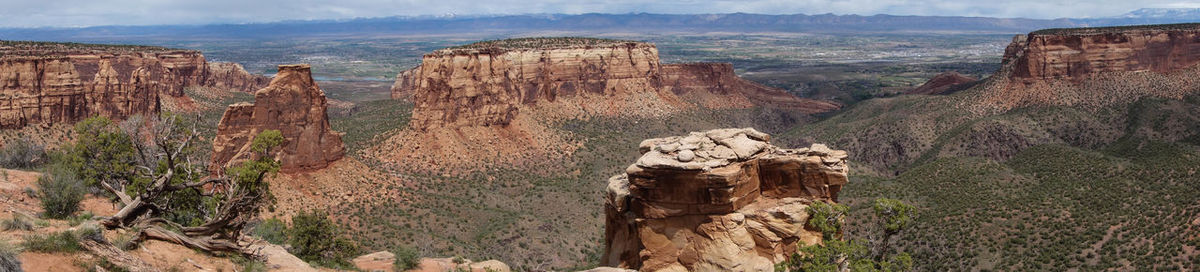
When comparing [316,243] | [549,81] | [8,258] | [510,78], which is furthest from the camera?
[549,81]

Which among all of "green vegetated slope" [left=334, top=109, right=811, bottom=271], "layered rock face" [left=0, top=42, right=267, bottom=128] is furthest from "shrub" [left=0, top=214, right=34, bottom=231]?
"layered rock face" [left=0, top=42, right=267, bottom=128]

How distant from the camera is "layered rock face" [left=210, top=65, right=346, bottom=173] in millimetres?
41875

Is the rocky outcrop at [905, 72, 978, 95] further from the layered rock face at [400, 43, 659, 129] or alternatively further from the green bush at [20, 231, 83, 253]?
the green bush at [20, 231, 83, 253]

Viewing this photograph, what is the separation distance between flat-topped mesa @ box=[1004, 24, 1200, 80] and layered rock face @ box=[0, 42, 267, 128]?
8153cm

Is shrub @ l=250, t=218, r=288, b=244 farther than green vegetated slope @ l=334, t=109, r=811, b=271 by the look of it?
No

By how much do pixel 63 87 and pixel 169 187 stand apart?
4454 centimetres

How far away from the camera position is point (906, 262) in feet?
80.0

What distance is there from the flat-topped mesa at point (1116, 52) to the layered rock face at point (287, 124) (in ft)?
219

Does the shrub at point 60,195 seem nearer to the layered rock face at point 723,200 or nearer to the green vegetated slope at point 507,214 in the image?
the green vegetated slope at point 507,214

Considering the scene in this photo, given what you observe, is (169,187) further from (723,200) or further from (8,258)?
(723,200)

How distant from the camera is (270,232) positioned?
31.4m

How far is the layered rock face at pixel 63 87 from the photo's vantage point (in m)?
54.5

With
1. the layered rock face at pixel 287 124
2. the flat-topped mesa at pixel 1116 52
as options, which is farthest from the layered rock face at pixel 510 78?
the flat-topped mesa at pixel 1116 52

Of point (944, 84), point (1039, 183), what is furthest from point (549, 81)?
point (944, 84)
